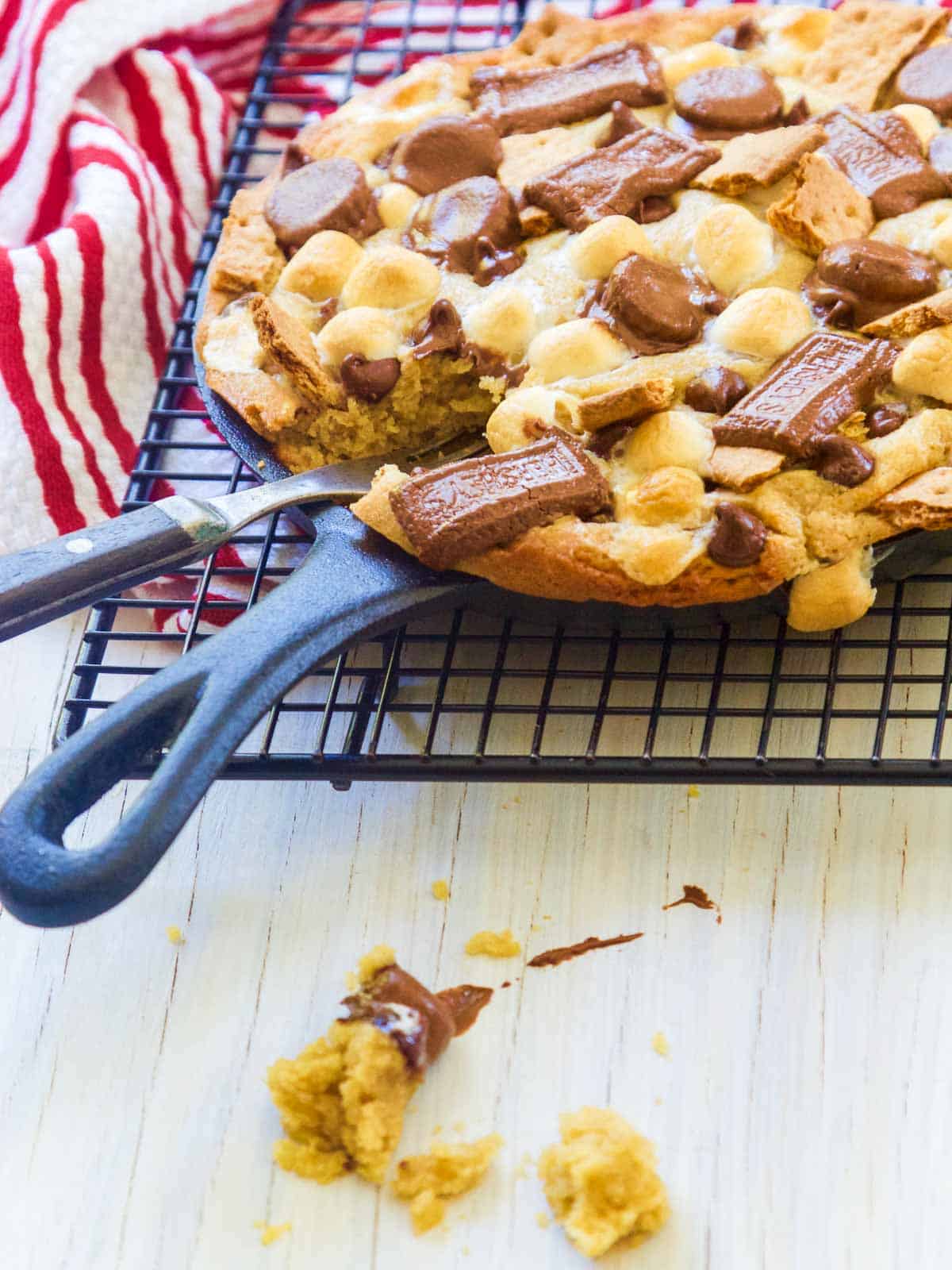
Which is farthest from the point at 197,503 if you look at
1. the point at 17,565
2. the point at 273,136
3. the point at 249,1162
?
the point at 273,136

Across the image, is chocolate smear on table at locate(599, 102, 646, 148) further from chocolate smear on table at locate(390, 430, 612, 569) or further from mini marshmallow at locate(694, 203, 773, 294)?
chocolate smear on table at locate(390, 430, 612, 569)

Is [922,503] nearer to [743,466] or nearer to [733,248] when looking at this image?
[743,466]

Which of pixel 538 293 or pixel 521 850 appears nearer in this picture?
pixel 521 850

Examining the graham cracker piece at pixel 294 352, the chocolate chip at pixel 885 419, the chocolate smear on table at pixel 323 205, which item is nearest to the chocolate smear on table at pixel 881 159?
the chocolate chip at pixel 885 419

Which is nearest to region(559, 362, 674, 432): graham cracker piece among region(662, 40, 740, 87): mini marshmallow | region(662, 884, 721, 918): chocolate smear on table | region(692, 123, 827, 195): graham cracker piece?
region(692, 123, 827, 195): graham cracker piece

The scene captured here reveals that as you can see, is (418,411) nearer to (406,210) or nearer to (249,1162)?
(406,210)

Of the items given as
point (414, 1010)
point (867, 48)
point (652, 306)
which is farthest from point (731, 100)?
point (414, 1010)
